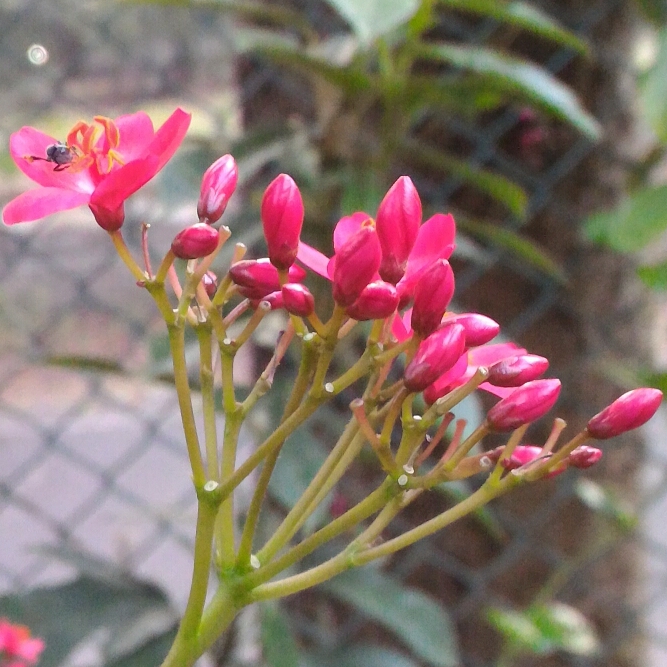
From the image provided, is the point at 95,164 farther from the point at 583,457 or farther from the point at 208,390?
the point at 583,457

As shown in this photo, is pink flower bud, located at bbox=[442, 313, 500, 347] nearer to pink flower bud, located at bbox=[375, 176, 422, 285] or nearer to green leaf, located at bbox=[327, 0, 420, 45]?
pink flower bud, located at bbox=[375, 176, 422, 285]

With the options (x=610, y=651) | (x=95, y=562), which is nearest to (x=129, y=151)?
(x=95, y=562)

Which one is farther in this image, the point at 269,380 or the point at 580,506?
the point at 580,506

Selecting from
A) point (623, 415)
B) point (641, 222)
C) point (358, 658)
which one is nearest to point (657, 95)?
point (641, 222)

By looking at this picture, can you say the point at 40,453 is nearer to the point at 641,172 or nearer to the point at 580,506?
the point at 580,506

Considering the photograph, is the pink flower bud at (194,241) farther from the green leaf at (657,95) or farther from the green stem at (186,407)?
the green leaf at (657,95)

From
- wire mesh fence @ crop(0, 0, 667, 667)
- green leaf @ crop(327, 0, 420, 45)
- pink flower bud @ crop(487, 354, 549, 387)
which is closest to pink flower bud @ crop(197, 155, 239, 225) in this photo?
pink flower bud @ crop(487, 354, 549, 387)

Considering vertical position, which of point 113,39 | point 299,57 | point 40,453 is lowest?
point 40,453
